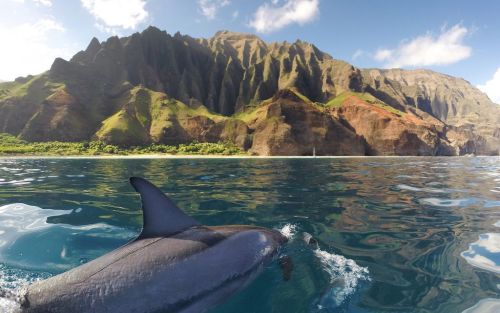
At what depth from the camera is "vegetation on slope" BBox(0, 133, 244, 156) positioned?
111 meters

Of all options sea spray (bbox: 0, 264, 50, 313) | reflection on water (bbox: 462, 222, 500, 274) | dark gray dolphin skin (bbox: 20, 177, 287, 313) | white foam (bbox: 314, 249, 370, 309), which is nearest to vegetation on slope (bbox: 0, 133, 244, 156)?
reflection on water (bbox: 462, 222, 500, 274)

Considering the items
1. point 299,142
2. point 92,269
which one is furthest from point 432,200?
point 299,142

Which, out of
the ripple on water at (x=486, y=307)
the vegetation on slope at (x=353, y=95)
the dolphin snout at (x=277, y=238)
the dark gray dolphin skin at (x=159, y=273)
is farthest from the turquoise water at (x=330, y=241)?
the vegetation on slope at (x=353, y=95)

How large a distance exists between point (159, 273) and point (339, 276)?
420cm

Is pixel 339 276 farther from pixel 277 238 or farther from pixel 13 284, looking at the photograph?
pixel 13 284

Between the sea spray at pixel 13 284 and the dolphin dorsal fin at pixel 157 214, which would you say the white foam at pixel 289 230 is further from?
the sea spray at pixel 13 284

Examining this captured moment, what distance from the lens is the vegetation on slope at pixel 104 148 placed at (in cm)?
11069

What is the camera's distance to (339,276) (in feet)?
24.6

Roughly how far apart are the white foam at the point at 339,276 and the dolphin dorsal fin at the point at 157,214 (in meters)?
3.06

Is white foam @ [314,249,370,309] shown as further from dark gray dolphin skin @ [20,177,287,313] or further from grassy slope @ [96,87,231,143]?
grassy slope @ [96,87,231,143]

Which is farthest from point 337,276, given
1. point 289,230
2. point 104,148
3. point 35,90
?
point 35,90

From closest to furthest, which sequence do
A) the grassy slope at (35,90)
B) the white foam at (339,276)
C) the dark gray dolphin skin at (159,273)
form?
the dark gray dolphin skin at (159,273) → the white foam at (339,276) → the grassy slope at (35,90)

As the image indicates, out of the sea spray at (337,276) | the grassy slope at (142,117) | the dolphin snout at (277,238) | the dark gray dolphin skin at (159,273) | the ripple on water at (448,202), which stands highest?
the grassy slope at (142,117)

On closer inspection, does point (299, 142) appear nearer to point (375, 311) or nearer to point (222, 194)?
point (222, 194)
